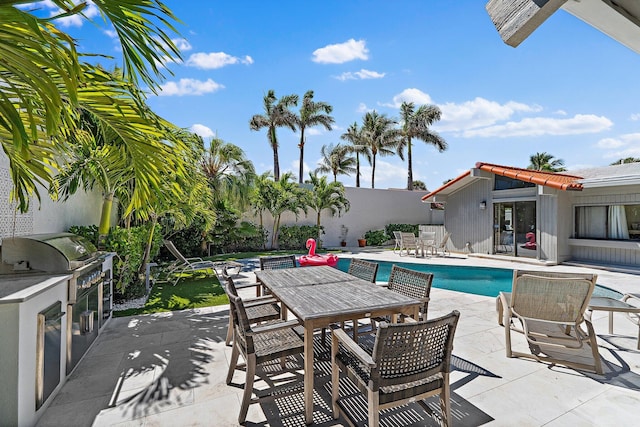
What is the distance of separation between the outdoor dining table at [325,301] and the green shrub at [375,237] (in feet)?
52.8

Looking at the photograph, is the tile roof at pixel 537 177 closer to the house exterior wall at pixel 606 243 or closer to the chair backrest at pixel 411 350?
the house exterior wall at pixel 606 243

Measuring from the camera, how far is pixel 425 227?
1895cm

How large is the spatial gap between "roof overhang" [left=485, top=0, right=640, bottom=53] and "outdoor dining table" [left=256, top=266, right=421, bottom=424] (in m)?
2.42

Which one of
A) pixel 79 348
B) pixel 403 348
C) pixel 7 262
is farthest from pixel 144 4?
pixel 79 348

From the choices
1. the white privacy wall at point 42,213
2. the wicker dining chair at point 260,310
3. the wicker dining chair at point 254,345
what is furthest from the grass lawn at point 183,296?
the wicker dining chair at point 254,345

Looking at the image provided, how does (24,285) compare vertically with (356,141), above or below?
below

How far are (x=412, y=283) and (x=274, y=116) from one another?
21.7m

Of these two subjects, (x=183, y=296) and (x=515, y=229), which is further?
(x=515, y=229)

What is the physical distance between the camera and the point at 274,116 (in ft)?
77.3

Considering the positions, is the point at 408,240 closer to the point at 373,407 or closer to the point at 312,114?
the point at 373,407

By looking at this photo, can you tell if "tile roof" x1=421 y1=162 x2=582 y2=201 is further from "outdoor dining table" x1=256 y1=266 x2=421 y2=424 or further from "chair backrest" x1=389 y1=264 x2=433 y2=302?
"outdoor dining table" x1=256 y1=266 x2=421 y2=424

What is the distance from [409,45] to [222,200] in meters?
10.1

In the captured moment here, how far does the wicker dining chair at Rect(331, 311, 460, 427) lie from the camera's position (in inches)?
89.4

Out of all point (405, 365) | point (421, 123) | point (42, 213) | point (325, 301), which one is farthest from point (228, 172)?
point (421, 123)
